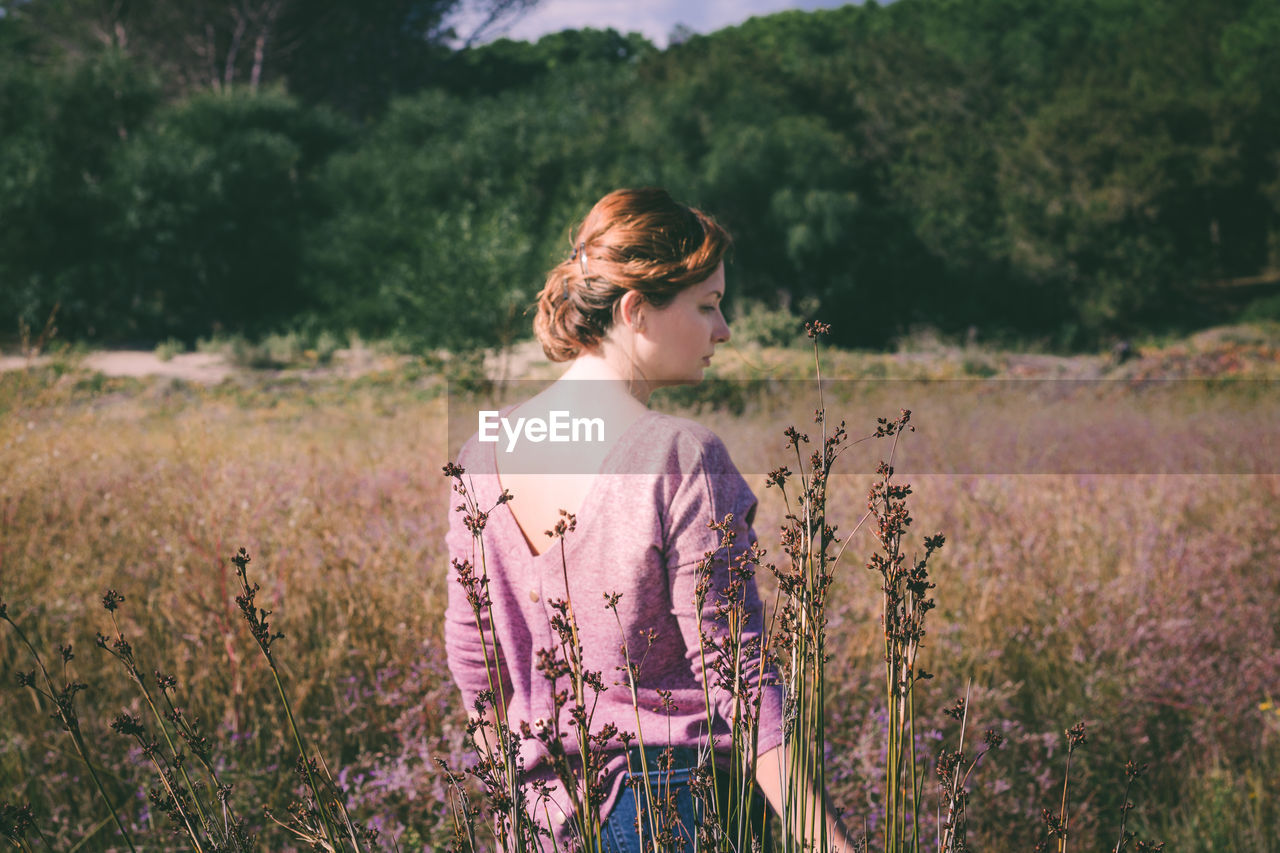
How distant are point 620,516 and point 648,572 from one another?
0.09 metres

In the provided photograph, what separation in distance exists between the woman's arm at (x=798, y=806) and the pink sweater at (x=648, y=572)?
0.04m

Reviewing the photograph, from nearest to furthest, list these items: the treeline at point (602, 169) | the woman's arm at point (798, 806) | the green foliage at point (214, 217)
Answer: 1. the woman's arm at point (798, 806)
2. the treeline at point (602, 169)
3. the green foliage at point (214, 217)

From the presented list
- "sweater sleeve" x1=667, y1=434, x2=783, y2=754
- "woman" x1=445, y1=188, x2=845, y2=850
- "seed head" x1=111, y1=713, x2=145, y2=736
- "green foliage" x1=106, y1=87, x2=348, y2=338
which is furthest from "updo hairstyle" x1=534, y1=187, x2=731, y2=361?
"green foliage" x1=106, y1=87, x2=348, y2=338

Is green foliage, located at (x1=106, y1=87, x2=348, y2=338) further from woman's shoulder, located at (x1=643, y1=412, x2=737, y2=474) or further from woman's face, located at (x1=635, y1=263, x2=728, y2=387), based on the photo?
woman's shoulder, located at (x1=643, y1=412, x2=737, y2=474)

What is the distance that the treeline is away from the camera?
1753 centimetres

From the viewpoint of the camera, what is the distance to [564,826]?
1236 mm

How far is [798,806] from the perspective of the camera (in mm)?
1080

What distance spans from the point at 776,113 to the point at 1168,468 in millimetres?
21724

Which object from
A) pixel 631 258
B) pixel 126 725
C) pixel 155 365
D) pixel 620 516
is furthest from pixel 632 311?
pixel 155 365

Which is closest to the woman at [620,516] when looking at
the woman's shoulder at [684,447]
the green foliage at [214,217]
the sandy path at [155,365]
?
the woman's shoulder at [684,447]

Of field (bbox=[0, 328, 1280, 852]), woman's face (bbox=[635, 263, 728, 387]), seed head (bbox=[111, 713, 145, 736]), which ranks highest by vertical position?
woman's face (bbox=[635, 263, 728, 387])

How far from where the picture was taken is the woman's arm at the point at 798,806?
0.96 m

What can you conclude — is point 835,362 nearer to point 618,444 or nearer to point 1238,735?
point 1238,735

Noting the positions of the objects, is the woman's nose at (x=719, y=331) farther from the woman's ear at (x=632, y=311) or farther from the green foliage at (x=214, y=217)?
the green foliage at (x=214, y=217)
